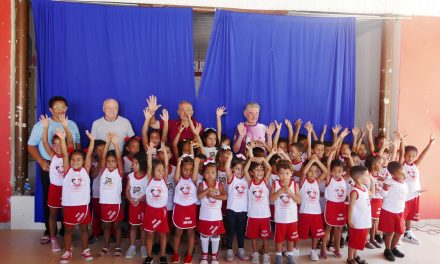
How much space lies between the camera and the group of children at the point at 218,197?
11.5ft

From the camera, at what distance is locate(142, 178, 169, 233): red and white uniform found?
11.4ft

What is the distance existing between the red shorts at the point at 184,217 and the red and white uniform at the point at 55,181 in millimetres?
1278

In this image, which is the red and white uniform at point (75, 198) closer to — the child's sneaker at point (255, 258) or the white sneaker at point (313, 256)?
the child's sneaker at point (255, 258)

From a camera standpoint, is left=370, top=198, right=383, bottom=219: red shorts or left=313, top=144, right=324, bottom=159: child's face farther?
left=313, top=144, right=324, bottom=159: child's face

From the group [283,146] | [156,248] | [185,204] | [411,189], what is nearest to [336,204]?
[283,146]

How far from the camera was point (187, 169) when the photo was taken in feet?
11.5

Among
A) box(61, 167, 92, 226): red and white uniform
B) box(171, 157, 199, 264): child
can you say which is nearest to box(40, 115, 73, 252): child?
box(61, 167, 92, 226): red and white uniform

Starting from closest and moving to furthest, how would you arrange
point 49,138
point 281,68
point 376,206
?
point 376,206 < point 49,138 < point 281,68

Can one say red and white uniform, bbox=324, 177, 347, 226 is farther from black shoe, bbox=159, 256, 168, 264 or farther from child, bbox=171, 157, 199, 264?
black shoe, bbox=159, 256, 168, 264

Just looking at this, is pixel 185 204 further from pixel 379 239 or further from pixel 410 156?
pixel 410 156

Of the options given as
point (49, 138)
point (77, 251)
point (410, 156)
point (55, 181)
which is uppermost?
point (49, 138)

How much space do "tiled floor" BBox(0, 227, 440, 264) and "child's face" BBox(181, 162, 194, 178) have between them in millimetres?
883

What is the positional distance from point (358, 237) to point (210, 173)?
5.08ft

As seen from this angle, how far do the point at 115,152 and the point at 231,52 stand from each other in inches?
73.7
